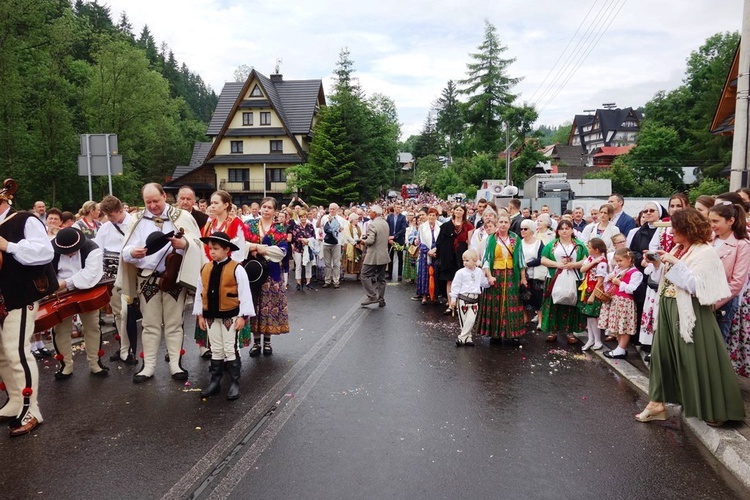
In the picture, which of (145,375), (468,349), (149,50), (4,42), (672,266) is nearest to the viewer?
(672,266)

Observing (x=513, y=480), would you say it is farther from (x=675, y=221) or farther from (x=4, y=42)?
(x=4, y=42)

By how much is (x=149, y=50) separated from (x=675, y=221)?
96433mm

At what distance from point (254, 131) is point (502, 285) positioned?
45219 millimetres

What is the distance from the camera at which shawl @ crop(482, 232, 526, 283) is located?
823cm

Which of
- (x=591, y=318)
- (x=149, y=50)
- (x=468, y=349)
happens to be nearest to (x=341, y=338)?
(x=468, y=349)

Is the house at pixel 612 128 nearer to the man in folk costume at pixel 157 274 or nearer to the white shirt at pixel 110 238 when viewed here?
the white shirt at pixel 110 238

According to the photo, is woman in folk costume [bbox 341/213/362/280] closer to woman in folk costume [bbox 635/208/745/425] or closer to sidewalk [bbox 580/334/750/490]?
sidewalk [bbox 580/334/750/490]

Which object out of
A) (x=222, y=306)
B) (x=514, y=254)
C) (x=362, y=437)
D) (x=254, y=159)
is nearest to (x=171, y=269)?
(x=222, y=306)

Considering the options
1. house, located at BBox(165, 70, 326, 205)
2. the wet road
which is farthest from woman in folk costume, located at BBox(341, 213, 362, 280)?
Answer: house, located at BBox(165, 70, 326, 205)

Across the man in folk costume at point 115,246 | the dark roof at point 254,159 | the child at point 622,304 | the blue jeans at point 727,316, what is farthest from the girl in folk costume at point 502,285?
the dark roof at point 254,159

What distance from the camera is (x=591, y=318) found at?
26.5ft

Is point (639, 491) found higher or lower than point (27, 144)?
lower

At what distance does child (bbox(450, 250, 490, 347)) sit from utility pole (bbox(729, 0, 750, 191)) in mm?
4494

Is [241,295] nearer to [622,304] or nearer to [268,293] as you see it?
[268,293]
